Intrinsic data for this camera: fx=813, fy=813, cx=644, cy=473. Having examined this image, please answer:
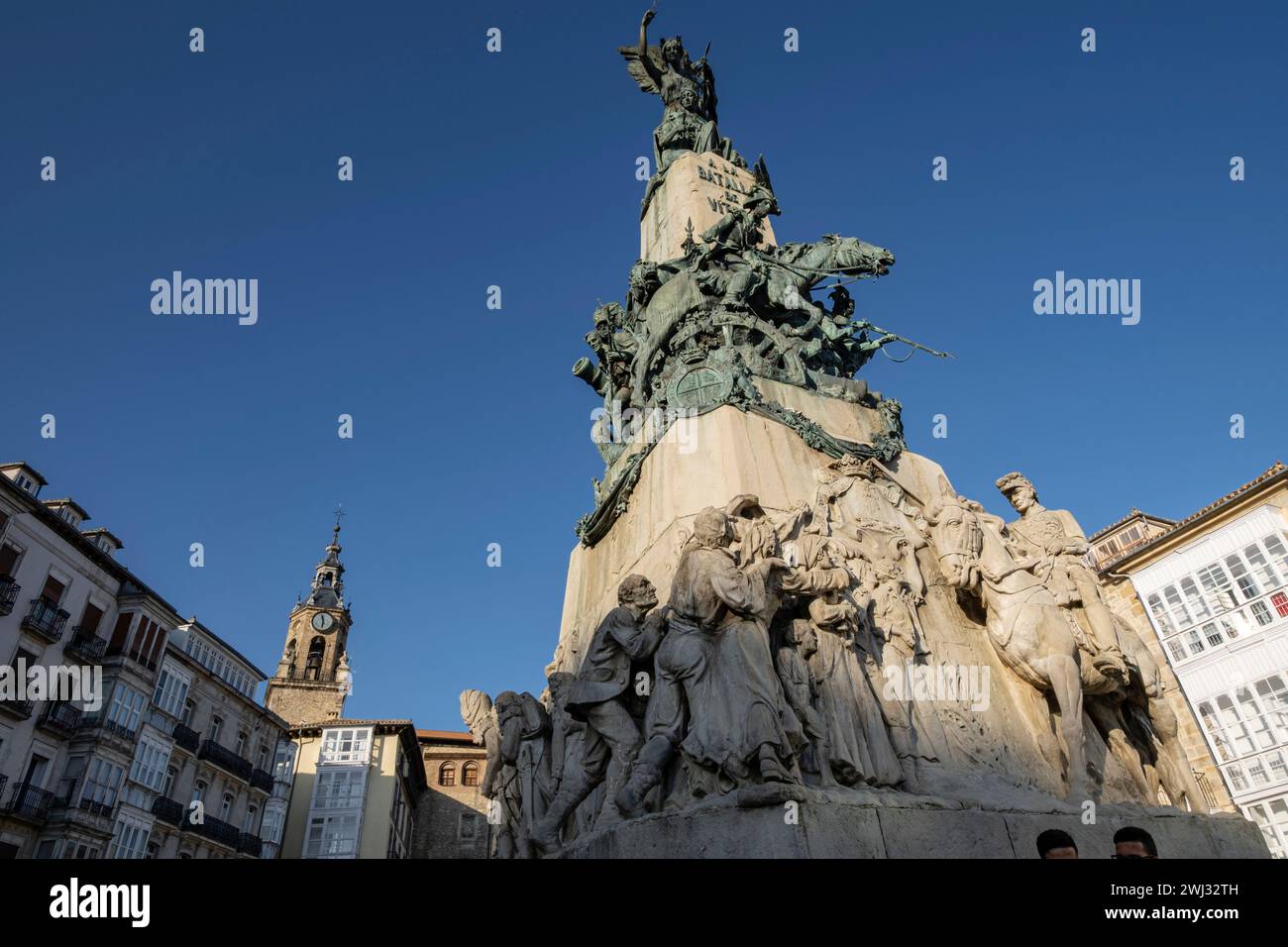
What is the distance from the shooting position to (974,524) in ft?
28.4

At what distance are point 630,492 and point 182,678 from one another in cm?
3195

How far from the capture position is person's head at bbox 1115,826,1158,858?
3.86m

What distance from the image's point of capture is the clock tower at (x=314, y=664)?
62094 millimetres

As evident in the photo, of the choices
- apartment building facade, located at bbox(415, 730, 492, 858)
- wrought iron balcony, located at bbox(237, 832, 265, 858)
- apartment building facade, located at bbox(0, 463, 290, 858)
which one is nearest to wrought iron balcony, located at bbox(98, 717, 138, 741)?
apartment building facade, located at bbox(0, 463, 290, 858)

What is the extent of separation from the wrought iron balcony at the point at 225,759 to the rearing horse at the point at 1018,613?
36.2 metres

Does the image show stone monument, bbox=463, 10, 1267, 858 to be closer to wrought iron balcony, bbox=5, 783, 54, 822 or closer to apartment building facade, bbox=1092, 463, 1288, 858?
apartment building facade, bbox=1092, 463, 1288, 858

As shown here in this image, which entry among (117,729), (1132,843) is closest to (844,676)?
(1132,843)

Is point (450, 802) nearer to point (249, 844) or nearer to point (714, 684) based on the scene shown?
point (249, 844)

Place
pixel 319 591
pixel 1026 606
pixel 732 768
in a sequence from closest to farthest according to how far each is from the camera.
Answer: pixel 732 768
pixel 1026 606
pixel 319 591

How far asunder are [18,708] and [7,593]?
11.2 feet

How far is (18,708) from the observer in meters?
24.1

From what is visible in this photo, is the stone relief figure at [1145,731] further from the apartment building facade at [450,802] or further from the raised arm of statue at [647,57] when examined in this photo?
the apartment building facade at [450,802]
